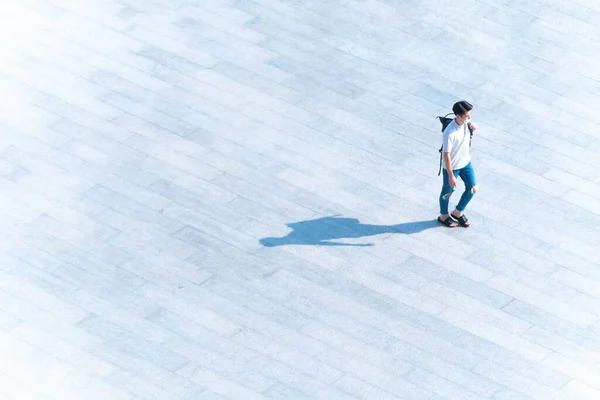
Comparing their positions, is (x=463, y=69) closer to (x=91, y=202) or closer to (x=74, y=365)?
(x=91, y=202)

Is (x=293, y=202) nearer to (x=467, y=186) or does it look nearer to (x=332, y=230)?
(x=332, y=230)

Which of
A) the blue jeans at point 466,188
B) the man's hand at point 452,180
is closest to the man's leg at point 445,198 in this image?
the blue jeans at point 466,188

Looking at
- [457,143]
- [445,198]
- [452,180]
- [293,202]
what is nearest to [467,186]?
[445,198]

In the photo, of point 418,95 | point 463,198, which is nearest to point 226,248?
point 463,198

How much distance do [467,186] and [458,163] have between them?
0.37 m

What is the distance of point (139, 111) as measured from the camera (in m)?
16.3

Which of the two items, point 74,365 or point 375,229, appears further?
point 375,229

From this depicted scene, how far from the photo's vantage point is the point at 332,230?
48.5 feet

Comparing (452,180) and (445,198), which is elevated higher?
(452,180)

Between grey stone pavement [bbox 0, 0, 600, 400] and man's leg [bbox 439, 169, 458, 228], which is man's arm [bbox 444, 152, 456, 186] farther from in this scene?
grey stone pavement [bbox 0, 0, 600, 400]

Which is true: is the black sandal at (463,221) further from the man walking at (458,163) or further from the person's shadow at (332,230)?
the person's shadow at (332,230)

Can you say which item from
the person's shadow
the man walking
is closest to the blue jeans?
the man walking

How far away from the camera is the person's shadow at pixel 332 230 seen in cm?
1460

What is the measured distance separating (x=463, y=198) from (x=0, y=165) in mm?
5397
